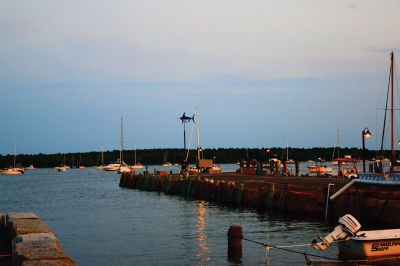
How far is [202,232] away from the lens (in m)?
32.7

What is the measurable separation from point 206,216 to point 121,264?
56.9ft

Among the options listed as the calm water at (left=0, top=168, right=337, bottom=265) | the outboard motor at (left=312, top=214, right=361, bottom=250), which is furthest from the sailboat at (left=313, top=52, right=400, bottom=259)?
the calm water at (left=0, top=168, right=337, bottom=265)

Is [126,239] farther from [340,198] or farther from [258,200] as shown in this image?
[258,200]

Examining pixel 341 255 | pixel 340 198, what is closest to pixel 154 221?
pixel 340 198

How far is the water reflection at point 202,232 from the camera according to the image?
25.1 metres

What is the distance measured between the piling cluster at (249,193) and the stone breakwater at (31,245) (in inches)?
738

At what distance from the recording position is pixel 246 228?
1310 inches

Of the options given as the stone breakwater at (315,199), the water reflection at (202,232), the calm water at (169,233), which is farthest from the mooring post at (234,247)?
the stone breakwater at (315,199)

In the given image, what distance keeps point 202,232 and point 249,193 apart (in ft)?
42.1

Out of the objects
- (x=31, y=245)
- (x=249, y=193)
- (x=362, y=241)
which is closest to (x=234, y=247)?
(x=362, y=241)

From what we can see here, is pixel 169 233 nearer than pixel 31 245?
No

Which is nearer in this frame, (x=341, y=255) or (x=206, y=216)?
(x=341, y=255)

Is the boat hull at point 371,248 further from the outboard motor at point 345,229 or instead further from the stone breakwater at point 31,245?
the stone breakwater at point 31,245

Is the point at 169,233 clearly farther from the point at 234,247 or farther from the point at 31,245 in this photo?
the point at 31,245
